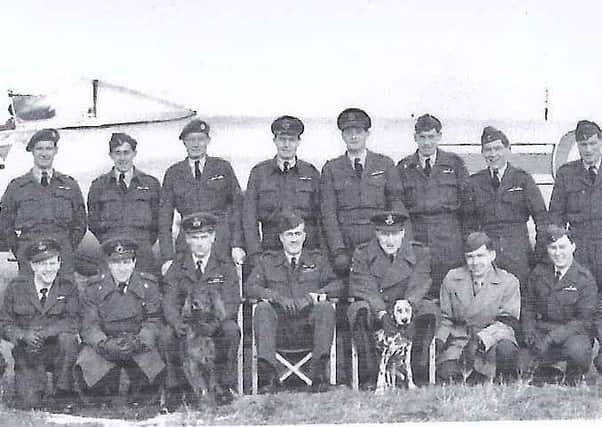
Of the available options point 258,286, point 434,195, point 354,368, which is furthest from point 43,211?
point 434,195

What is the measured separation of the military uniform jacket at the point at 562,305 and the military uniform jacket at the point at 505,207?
23cm

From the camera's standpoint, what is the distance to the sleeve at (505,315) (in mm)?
3695

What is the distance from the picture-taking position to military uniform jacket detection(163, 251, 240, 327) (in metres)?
3.59

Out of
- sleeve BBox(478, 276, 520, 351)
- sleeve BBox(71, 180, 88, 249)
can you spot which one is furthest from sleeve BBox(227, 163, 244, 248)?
sleeve BBox(478, 276, 520, 351)

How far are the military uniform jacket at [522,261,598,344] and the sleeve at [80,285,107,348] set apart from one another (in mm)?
1902

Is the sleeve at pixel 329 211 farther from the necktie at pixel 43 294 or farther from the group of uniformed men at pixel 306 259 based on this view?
the necktie at pixel 43 294

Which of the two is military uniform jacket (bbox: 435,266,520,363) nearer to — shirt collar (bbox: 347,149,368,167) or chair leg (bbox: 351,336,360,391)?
chair leg (bbox: 351,336,360,391)

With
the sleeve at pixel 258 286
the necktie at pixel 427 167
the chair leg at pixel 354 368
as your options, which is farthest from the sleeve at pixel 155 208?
the necktie at pixel 427 167

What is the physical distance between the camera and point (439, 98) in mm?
3893

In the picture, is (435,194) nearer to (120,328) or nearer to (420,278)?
(420,278)

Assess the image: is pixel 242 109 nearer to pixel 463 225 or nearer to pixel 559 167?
pixel 463 225

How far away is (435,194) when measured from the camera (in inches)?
149

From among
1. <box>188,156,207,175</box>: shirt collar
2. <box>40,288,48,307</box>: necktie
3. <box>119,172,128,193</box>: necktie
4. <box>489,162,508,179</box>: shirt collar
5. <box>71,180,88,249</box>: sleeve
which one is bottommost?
<box>40,288,48,307</box>: necktie

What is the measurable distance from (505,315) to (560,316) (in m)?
0.25
